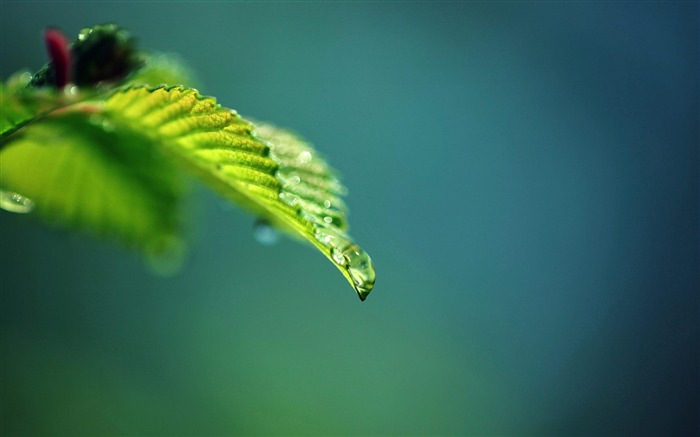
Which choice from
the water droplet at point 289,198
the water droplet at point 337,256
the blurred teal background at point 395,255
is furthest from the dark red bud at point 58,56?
the blurred teal background at point 395,255

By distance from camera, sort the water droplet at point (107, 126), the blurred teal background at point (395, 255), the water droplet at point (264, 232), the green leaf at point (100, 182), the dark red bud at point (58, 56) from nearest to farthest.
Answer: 1. the dark red bud at point (58, 56)
2. the water droplet at point (107, 126)
3. the green leaf at point (100, 182)
4. the water droplet at point (264, 232)
5. the blurred teal background at point (395, 255)

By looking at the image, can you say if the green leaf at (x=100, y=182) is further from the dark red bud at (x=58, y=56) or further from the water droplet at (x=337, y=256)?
the water droplet at (x=337, y=256)

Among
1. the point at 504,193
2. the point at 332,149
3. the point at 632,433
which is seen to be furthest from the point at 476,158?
the point at 632,433

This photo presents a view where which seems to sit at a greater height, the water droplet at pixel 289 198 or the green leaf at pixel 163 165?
the green leaf at pixel 163 165

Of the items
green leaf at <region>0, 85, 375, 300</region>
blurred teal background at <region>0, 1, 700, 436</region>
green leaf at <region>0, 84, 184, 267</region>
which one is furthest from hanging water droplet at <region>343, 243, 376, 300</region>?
blurred teal background at <region>0, 1, 700, 436</region>

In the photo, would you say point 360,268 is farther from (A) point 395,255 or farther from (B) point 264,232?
(A) point 395,255

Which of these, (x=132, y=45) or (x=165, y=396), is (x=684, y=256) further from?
(x=132, y=45)
